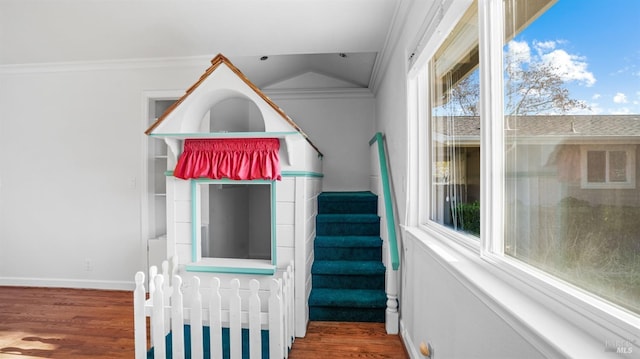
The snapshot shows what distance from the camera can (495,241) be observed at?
41.1 inches

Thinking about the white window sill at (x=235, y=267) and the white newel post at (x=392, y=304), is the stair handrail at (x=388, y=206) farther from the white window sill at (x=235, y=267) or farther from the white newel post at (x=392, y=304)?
the white window sill at (x=235, y=267)

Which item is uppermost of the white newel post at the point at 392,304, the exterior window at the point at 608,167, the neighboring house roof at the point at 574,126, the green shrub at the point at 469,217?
the neighboring house roof at the point at 574,126

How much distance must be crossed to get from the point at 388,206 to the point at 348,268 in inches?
24.0

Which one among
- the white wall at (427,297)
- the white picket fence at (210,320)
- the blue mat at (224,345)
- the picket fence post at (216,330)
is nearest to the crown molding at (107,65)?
the white wall at (427,297)

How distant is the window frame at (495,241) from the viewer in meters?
0.62

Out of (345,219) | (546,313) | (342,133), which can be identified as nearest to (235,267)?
(345,219)

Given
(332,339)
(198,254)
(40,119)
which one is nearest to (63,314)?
(198,254)

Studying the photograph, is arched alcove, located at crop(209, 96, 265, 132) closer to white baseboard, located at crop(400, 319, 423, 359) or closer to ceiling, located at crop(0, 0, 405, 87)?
ceiling, located at crop(0, 0, 405, 87)

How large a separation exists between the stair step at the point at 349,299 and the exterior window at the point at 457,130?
0.86 meters

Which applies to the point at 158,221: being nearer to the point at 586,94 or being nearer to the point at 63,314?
the point at 63,314

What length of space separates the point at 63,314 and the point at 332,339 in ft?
7.60

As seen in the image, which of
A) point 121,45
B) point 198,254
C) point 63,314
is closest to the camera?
point 198,254

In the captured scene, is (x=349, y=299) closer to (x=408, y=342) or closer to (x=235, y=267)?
(x=408, y=342)

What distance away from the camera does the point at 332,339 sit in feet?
6.78
